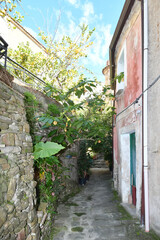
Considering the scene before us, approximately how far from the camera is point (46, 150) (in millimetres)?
3188

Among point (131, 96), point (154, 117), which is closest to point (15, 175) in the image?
point (154, 117)

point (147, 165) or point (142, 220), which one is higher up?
point (147, 165)

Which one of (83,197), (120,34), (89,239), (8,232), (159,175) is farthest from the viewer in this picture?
(83,197)

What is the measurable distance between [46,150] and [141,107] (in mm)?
2189

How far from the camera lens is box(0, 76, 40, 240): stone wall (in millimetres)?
2390

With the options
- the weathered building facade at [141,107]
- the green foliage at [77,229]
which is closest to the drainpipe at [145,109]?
the weathered building facade at [141,107]

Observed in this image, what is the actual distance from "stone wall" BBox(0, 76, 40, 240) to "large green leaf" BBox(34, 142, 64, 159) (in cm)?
13

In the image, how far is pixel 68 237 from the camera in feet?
11.0

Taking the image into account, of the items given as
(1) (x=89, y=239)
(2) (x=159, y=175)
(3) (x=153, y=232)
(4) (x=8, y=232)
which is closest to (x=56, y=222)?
(1) (x=89, y=239)

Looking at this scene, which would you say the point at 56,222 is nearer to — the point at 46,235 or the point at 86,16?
the point at 46,235

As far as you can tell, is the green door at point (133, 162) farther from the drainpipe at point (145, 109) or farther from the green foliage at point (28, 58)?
the green foliage at point (28, 58)

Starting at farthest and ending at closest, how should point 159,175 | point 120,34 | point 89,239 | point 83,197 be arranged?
point 83,197
point 120,34
point 89,239
point 159,175

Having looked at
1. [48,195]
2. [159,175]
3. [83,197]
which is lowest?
[83,197]

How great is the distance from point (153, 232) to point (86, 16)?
6.72 meters
